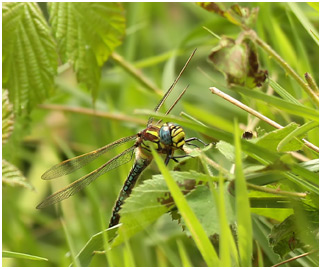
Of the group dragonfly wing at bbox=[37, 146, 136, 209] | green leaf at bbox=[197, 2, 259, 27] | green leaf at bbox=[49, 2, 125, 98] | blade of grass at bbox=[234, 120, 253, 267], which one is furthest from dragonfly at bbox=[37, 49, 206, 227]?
blade of grass at bbox=[234, 120, 253, 267]

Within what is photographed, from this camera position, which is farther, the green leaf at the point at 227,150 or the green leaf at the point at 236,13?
the green leaf at the point at 236,13

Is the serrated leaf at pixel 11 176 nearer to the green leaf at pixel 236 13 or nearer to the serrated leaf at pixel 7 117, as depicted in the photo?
the serrated leaf at pixel 7 117

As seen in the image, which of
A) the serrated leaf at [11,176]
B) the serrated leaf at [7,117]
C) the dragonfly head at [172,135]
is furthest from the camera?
the serrated leaf at [7,117]

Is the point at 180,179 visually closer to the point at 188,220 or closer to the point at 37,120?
the point at 188,220

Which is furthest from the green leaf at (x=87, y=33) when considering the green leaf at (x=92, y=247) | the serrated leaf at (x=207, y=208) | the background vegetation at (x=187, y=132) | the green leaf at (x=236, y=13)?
the serrated leaf at (x=207, y=208)

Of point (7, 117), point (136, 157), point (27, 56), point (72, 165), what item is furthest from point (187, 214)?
point (27, 56)

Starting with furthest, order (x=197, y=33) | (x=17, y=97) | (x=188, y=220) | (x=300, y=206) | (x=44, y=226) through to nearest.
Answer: (x=44, y=226) → (x=197, y=33) → (x=17, y=97) → (x=300, y=206) → (x=188, y=220)

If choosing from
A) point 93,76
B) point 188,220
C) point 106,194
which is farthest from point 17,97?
point 188,220

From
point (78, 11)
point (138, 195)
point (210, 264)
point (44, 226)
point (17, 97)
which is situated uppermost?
point (78, 11)
